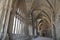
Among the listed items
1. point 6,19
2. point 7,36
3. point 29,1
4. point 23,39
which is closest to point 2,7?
point 6,19

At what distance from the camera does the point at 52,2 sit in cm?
1205

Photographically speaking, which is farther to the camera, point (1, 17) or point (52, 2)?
point (52, 2)

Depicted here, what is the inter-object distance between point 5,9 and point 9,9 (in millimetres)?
308

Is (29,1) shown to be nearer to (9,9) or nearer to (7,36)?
(9,9)

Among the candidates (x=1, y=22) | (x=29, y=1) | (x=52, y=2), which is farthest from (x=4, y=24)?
(x=52, y=2)

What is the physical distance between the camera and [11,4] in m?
7.45

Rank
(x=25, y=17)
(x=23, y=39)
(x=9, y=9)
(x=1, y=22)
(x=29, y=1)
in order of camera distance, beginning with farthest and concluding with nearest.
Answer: (x=25, y=17) → (x=29, y=1) → (x=23, y=39) → (x=9, y=9) → (x=1, y=22)

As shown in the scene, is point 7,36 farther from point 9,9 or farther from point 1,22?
point 9,9

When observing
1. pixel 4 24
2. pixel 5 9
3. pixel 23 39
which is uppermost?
pixel 5 9

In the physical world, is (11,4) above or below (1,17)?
above

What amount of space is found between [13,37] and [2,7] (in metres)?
1.79

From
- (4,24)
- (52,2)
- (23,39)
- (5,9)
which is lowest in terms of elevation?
(23,39)

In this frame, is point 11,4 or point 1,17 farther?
point 11,4

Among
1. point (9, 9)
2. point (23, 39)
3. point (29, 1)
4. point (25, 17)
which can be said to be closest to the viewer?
point (9, 9)
